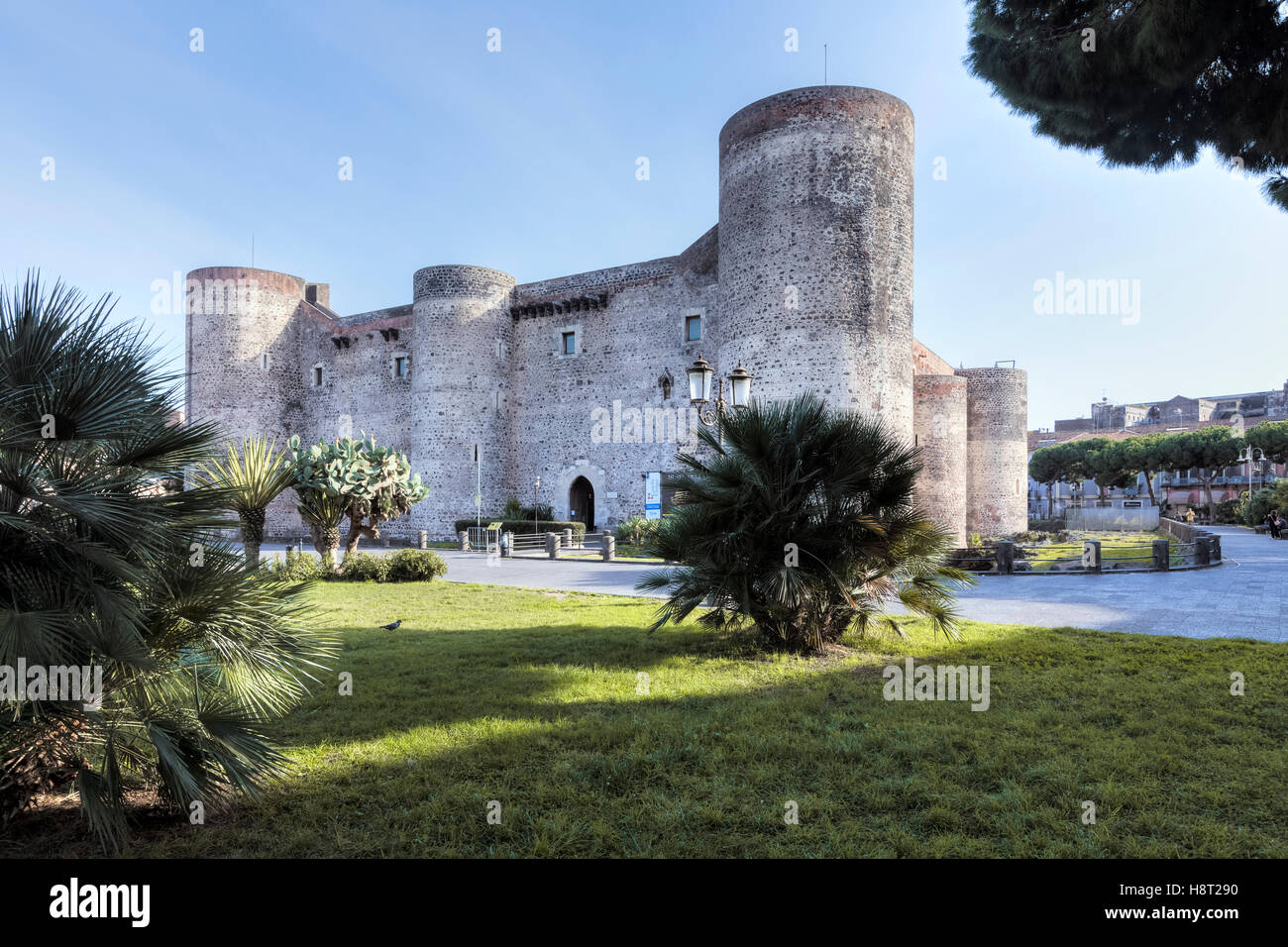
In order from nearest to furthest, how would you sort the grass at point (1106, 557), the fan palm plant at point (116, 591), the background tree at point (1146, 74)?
1. the fan palm plant at point (116, 591)
2. the background tree at point (1146, 74)
3. the grass at point (1106, 557)

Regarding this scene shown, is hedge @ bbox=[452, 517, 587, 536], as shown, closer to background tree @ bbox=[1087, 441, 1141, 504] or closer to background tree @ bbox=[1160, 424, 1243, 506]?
background tree @ bbox=[1087, 441, 1141, 504]

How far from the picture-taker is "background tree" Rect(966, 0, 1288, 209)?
5.82 metres

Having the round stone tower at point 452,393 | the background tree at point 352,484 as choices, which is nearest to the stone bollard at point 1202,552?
the background tree at point 352,484

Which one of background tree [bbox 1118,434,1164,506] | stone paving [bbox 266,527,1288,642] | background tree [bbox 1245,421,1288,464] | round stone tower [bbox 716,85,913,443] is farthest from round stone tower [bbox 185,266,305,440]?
background tree [bbox 1245,421,1288,464]

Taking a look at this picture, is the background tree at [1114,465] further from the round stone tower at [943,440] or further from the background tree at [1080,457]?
the round stone tower at [943,440]

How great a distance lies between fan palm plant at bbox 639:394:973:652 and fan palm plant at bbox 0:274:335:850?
164 inches

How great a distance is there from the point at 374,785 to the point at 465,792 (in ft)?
1.69

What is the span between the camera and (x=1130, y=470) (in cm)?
5084

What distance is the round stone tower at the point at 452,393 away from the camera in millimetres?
30812

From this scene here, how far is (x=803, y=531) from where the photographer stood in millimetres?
6730

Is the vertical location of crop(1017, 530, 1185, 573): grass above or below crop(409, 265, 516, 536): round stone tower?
below

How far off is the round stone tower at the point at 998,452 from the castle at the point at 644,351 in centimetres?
9
